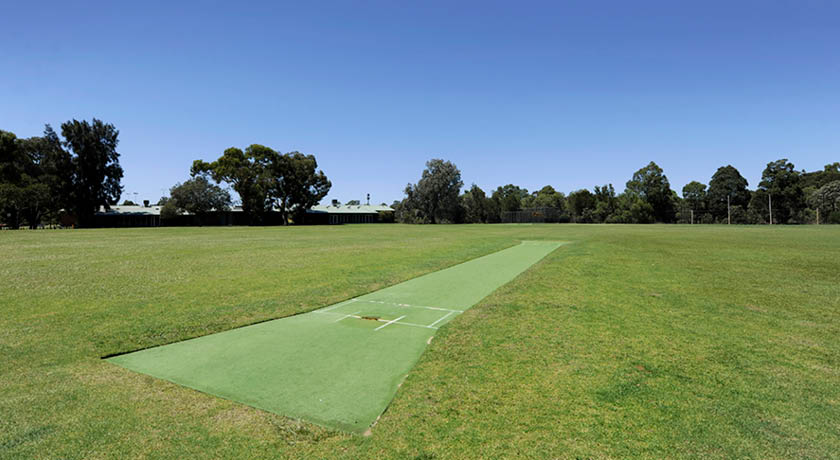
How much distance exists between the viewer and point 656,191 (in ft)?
245

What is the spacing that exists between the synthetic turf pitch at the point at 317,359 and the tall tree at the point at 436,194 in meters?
70.4

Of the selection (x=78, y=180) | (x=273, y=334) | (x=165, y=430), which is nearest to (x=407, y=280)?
(x=273, y=334)

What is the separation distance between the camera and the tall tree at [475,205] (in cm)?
8662

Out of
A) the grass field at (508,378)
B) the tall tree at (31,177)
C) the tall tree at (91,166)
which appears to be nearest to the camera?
the grass field at (508,378)

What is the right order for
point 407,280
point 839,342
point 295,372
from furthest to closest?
point 407,280 < point 839,342 < point 295,372

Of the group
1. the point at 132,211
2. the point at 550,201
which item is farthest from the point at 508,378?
the point at 550,201

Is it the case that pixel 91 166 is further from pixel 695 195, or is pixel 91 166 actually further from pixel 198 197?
pixel 695 195

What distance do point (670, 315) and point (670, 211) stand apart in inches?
3254

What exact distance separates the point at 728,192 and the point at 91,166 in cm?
11335

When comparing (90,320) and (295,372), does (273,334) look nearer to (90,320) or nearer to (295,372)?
(295,372)

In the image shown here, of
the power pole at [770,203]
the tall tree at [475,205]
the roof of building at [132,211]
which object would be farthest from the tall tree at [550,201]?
the roof of building at [132,211]

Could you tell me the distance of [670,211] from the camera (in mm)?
75750

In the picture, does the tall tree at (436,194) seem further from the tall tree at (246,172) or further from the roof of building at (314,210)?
the tall tree at (246,172)

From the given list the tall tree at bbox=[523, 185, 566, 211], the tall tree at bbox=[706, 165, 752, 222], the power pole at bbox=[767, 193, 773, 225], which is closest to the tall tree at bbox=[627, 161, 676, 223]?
the tall tree at bbox=[706, 165, 752, 222]
